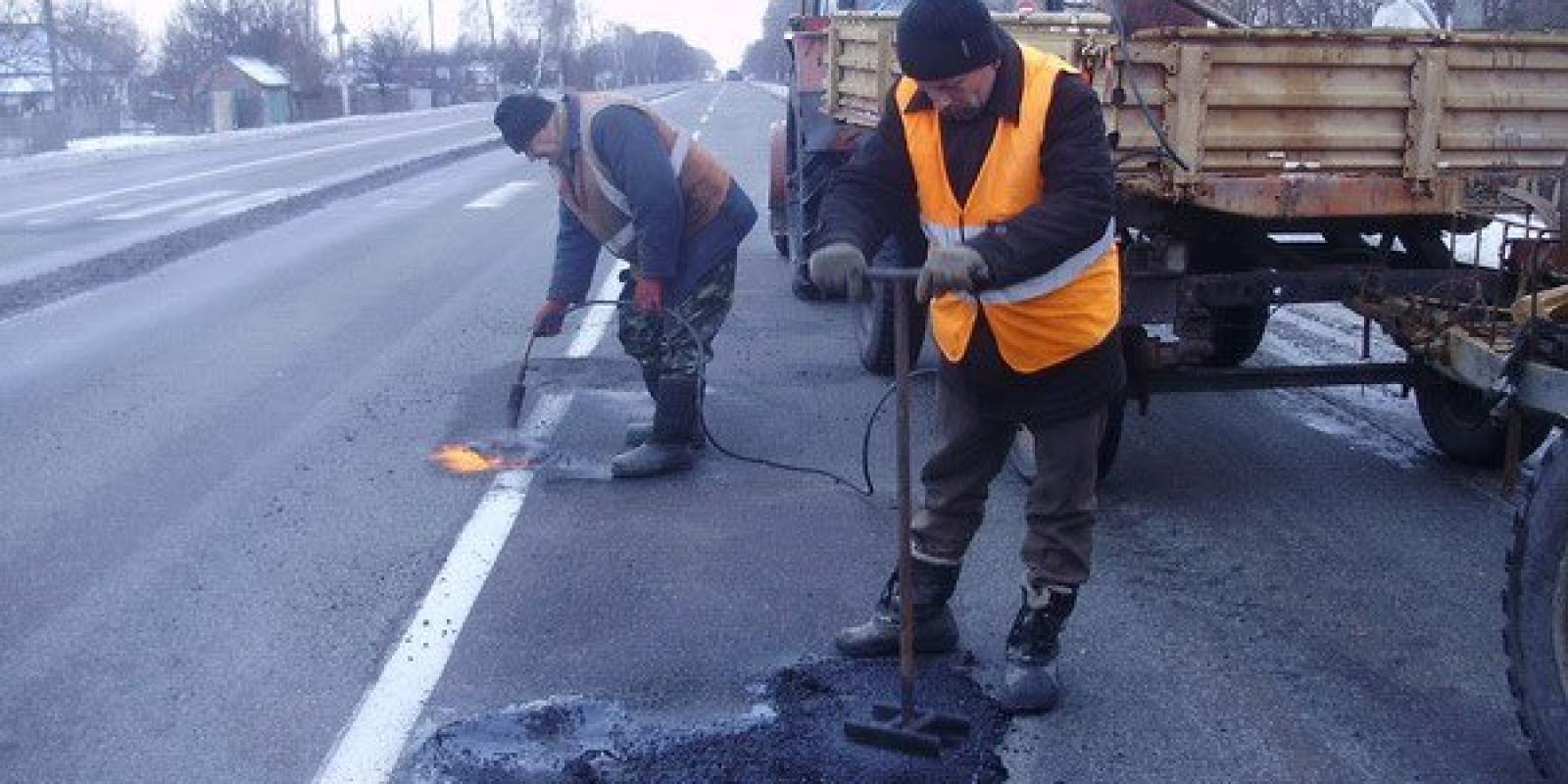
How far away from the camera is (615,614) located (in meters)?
5.02

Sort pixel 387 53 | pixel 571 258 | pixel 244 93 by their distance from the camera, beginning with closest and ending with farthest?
1. pixel 571 258
2. pixel 244 93
3. pixel 387 53

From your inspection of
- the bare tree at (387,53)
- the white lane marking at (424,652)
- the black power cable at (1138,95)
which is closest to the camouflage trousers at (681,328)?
the white lane marking at (424,652)

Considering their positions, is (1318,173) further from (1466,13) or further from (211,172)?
(211,172)

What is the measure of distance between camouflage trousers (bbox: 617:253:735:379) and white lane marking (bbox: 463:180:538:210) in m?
12.9

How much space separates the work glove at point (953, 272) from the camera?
3.86m

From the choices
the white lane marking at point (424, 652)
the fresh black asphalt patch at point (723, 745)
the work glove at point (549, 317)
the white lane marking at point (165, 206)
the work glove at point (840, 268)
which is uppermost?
the work glove at point (840, 268)

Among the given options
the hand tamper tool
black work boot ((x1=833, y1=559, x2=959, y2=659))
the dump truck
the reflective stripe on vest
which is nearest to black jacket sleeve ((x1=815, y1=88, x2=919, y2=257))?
the hand tamper tool

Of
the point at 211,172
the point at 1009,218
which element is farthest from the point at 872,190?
the point at 211,172

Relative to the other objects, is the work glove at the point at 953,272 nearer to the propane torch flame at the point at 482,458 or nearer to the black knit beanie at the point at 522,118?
the black knit beanie at the point at 522,118

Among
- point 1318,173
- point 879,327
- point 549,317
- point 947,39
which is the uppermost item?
point 947,39

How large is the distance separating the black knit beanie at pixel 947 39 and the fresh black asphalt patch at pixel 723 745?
1.67 metres

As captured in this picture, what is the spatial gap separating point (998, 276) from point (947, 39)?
0.58m

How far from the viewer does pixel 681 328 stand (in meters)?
6.89

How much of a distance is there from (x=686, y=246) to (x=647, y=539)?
5.25 feet
